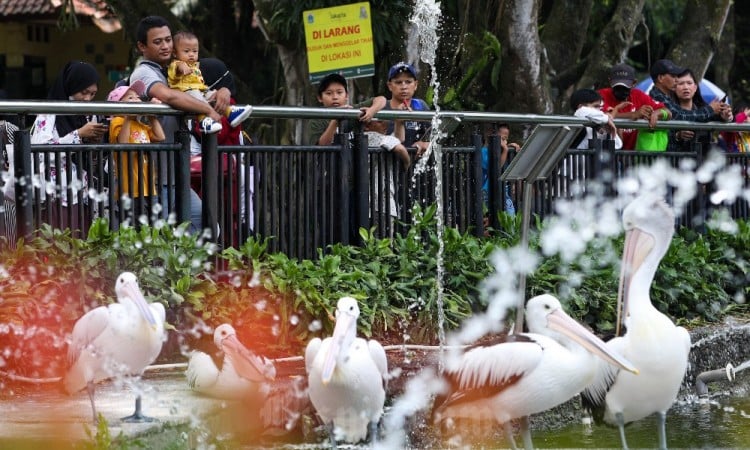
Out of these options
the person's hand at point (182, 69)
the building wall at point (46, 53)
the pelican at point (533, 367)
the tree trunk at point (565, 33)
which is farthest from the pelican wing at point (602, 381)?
the building wall at point (46, 53)

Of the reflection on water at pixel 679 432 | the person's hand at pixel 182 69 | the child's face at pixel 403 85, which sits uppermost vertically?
the person's hand at pixel 182 69

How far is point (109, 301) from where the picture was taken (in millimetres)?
7398

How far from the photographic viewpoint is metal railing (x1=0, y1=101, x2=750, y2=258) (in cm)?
786

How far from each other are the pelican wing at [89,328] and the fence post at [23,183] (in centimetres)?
169

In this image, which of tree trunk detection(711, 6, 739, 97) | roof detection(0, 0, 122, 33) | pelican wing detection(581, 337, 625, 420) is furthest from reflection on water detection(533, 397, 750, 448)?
tree trunk detection(711, 6, 739, 97)

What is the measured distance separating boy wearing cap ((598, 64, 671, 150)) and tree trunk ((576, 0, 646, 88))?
499cm

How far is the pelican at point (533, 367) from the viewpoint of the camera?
5656 millimetres

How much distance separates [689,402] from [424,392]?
2.20 metres

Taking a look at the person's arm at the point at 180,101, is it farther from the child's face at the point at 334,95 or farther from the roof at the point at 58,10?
the roof at the point at 58,10

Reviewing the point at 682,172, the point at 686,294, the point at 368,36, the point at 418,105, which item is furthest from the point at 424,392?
the point at 368,36

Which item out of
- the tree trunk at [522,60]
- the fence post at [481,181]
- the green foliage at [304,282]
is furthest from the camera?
the tree trunk at [522,60]

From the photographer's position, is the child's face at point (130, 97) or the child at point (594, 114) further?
the child at point (594, 114)

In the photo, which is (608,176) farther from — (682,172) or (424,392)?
(424,392)

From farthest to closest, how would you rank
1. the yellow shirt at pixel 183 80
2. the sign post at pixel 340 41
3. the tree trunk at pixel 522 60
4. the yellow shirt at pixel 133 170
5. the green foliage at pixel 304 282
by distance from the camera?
the tree trunk at pixel 522 60 → the sign post at pixel 340 41 → the yellow shirt at pixel 183 80 → the yellow shirt at pixel 133 170 → the green foliage at pixel 304 282
